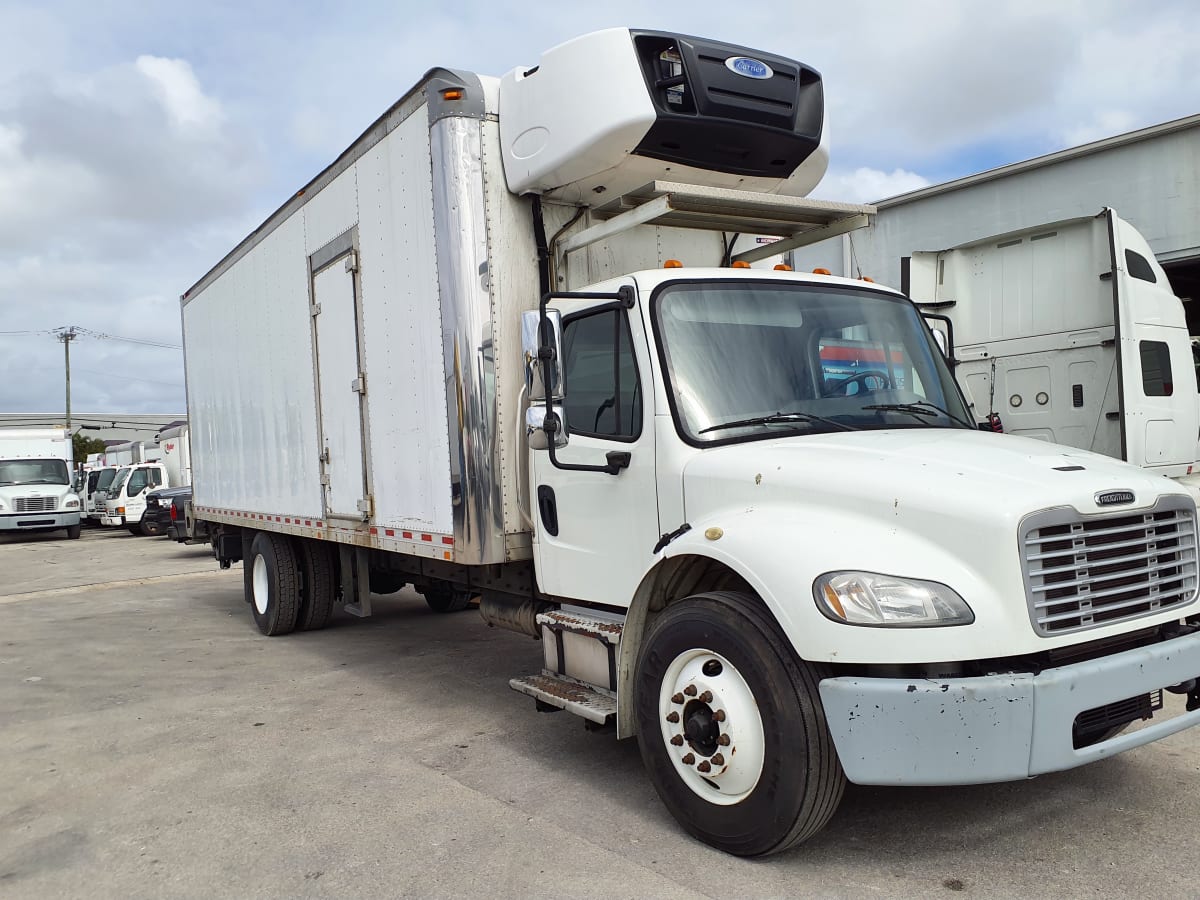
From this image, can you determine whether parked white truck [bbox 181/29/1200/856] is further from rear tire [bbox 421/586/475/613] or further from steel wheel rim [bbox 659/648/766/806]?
rear tire [bbox 421/586/475/613]

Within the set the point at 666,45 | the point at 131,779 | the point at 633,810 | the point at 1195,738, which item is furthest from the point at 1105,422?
the point at 131,779

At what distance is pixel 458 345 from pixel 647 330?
136 cm

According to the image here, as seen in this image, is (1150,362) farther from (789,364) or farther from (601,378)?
(601,378)

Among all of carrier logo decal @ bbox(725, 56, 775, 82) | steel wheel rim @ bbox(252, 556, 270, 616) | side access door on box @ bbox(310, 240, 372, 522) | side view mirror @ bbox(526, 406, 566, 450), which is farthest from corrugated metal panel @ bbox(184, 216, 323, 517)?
carrier logo decal @ bbox(725, 56, 775, 82)

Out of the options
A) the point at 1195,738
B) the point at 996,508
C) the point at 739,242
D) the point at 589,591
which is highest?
the point at 739,242

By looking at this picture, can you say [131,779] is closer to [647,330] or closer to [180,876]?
[180,876]

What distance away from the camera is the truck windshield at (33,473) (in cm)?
2714

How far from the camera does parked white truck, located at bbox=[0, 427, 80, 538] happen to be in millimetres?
26511

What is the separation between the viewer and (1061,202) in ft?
42.9

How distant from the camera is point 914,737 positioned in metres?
3.22

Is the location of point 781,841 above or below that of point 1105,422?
below

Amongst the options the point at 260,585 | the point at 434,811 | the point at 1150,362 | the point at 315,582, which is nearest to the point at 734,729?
the point at 434,811

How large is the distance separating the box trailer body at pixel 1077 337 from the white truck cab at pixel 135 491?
23071 mm

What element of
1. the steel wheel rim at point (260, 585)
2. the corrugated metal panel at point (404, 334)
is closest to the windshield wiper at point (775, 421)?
the corrugated metal panel at point (404, 334)
